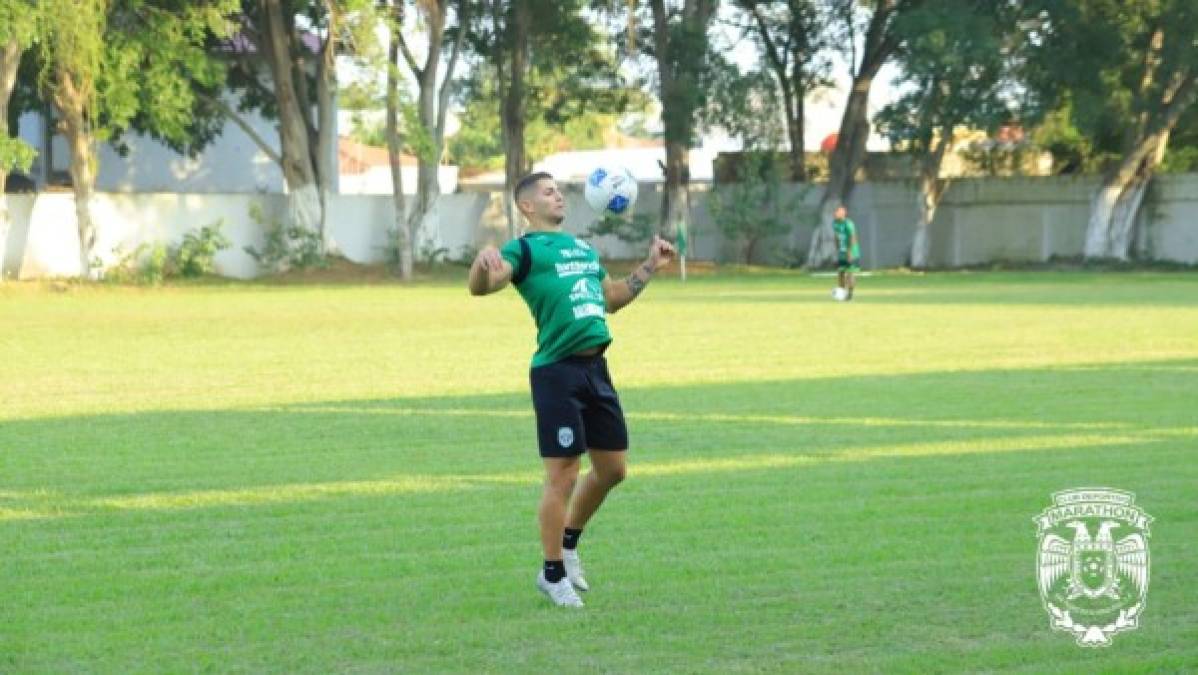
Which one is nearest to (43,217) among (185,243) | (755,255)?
(185,243)

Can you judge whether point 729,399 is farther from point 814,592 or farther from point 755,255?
point 755,255

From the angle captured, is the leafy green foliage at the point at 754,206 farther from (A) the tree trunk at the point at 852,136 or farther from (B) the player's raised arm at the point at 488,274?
(B) the player's raised arm at the point at 488,274

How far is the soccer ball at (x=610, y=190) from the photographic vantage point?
10164 millimetres

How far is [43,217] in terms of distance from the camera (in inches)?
2021

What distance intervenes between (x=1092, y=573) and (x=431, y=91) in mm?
48275

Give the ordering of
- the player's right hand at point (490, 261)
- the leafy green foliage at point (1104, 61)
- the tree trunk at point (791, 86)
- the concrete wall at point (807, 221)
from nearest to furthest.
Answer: the player's right hand at point (490, 261) < the concrete wall at point (807, 221) < the leafy green foliage at point (1104, 61) < the tree trunk at point (791, 86)

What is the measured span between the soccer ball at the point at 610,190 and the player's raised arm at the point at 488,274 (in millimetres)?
846

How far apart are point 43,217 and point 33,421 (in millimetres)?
34198

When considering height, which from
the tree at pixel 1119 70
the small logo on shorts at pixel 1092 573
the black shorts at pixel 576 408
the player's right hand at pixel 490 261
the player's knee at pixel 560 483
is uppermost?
the tree at pixel 1119 70

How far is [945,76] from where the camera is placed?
56.8 metres

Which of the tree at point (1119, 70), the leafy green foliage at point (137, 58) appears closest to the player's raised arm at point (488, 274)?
the leafy green foliage at point (137, 58)

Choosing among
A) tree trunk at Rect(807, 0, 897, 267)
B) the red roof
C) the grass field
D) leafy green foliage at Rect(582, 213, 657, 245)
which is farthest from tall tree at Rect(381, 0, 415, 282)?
the red roof

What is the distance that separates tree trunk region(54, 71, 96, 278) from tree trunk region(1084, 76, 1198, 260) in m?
27.4

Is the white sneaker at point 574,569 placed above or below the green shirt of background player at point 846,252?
above
